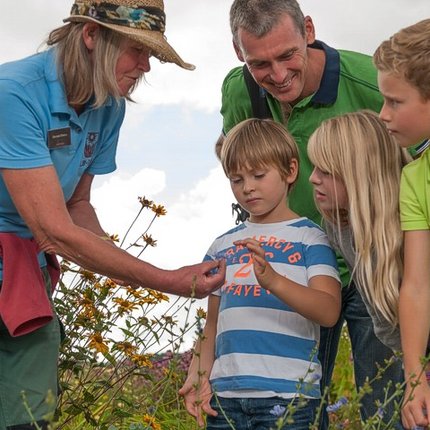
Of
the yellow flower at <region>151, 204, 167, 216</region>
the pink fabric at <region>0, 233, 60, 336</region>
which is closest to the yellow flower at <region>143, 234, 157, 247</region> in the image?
the yellow flower at <region>151, 204, 167, 216</region>

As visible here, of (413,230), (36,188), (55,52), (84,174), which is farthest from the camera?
(84,174)

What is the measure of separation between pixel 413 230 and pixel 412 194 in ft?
0.42

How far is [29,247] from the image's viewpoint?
3.85 m

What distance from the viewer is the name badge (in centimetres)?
377

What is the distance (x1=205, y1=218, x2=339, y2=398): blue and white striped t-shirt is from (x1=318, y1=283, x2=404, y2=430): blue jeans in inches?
13.4

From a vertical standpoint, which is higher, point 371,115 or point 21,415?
point 371,115

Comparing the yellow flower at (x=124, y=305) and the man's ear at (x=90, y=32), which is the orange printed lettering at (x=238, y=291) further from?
the man's ear at (x=90, y=32)

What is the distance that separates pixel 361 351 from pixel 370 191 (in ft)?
2.63

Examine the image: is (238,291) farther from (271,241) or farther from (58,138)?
(58,138)

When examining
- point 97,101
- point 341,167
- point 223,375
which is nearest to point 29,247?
point 97,101

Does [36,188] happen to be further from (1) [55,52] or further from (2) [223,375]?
(2) [223,375]

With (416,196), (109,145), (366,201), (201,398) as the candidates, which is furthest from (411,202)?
(109,145)

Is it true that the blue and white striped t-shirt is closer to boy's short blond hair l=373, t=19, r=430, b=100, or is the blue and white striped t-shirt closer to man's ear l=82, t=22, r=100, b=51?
boy's short blond hair l=373, t=19, r=430, b=100

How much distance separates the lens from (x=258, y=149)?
12.3 ft
